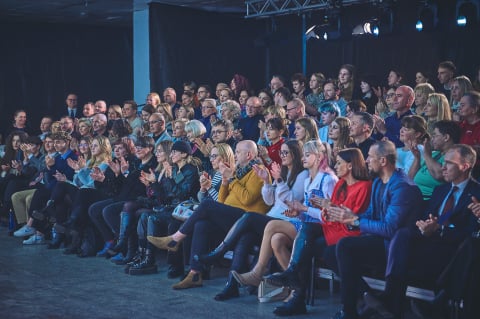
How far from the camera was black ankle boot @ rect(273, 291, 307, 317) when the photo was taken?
4871 millimetres

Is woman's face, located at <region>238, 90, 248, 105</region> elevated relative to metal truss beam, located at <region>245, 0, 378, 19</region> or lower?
lower

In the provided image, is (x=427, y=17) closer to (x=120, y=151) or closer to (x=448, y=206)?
(x=120, y=151)

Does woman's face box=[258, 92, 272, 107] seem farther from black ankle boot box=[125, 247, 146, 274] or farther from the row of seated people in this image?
black ankle boot box=[125, 247, 146, 274]

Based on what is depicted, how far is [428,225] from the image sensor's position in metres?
4.48

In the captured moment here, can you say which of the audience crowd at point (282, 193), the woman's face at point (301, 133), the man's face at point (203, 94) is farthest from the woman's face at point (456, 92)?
the man's face at point (203, 94)

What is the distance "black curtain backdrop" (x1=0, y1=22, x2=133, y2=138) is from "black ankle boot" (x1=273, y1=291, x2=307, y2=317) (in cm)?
1034

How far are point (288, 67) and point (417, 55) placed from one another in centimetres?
271

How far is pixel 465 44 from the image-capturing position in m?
10.4

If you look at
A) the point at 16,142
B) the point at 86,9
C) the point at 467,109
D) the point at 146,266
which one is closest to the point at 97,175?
the point at 146,266

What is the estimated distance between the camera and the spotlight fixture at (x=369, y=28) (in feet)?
32.5

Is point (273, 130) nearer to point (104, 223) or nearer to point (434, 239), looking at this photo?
point (104, 223)

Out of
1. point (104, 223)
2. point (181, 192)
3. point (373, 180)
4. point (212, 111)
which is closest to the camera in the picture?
point (373, 180)

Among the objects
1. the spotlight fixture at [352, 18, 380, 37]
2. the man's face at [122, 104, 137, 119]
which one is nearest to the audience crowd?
the man's face at [122, 104, 137, 119]

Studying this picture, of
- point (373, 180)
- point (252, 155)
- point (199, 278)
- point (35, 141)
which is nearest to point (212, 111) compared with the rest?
point (35, 141)
